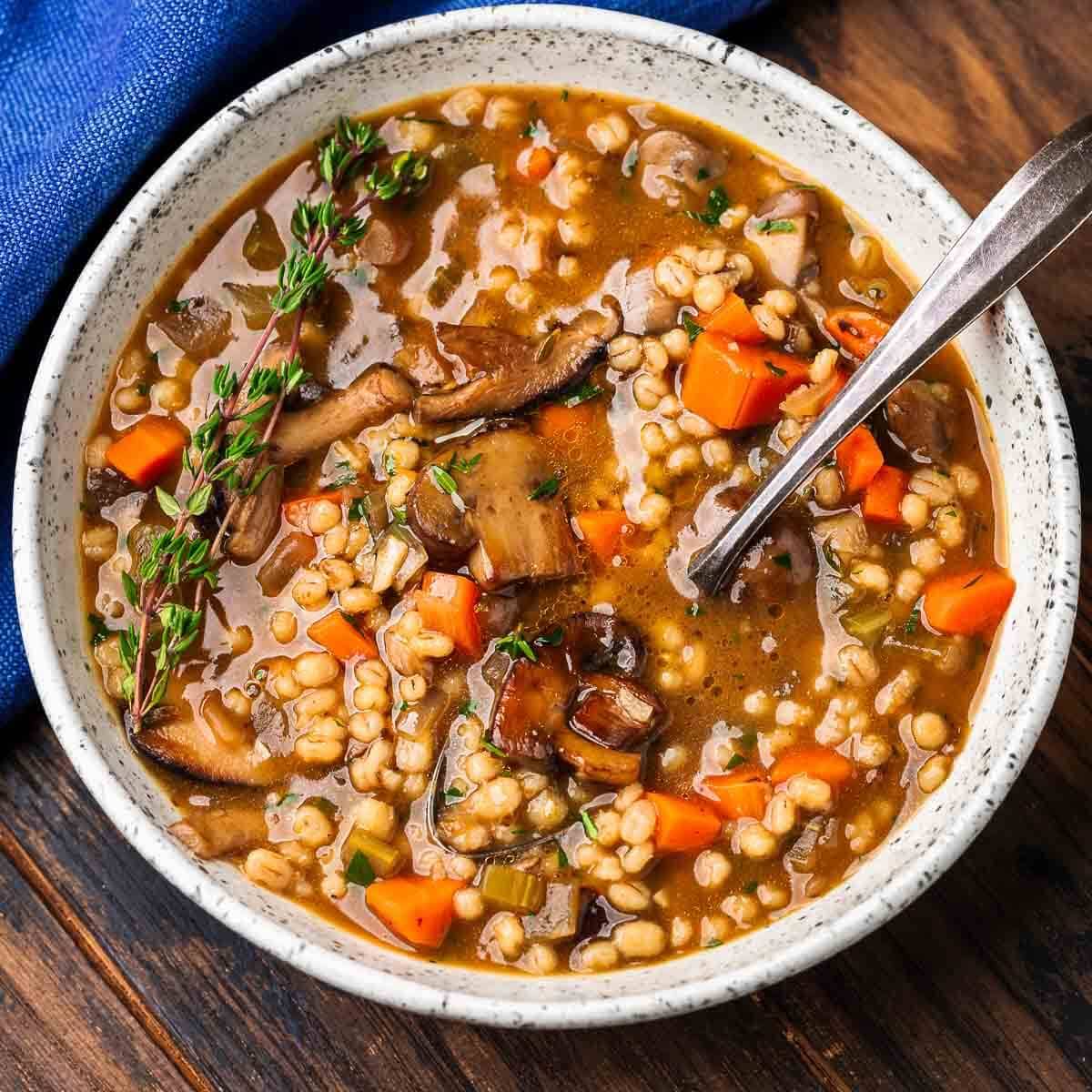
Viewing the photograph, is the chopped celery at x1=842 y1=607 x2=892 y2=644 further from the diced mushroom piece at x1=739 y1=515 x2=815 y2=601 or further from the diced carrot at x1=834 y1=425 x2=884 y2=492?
the diced carrot at x1=834 y1=425 x2=884 y2=492

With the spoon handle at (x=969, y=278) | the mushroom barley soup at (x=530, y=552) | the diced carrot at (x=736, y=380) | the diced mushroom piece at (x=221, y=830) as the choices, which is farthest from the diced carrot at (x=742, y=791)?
the diced mushroom piece at (x=221, y=830)

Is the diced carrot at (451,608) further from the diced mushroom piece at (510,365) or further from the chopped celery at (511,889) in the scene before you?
the chopped celery at (511,889)

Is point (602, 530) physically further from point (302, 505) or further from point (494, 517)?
point (302, 505)

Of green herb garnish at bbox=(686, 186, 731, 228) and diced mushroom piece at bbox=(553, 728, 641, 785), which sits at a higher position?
green herb garnish at bbox=(686, 186, 731, 228)

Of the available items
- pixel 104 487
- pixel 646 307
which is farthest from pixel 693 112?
pixel 104 487

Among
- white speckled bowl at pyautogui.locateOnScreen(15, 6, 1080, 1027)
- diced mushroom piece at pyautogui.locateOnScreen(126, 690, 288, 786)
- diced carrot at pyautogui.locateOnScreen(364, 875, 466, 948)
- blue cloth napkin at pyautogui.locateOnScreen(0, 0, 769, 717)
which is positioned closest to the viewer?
white speckled bowl at pyautogui.locateOnScreen(15, 6, 1080, 1027)

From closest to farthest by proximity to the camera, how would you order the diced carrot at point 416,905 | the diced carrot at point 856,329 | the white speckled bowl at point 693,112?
the white speckled bowl at point 693,112 → the diced carrot at point 416,905 → the diced carrot at point 856,329

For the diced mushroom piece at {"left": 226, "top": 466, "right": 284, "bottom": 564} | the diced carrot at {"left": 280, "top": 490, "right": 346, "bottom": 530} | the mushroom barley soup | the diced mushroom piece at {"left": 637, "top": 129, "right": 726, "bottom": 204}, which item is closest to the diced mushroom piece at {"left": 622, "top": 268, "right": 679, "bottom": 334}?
the mushroom barley soup

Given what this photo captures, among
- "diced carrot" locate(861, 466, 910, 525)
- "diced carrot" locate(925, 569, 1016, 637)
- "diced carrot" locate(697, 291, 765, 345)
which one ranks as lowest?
"diced carrot" locate(925, 569, 1016, 637)
